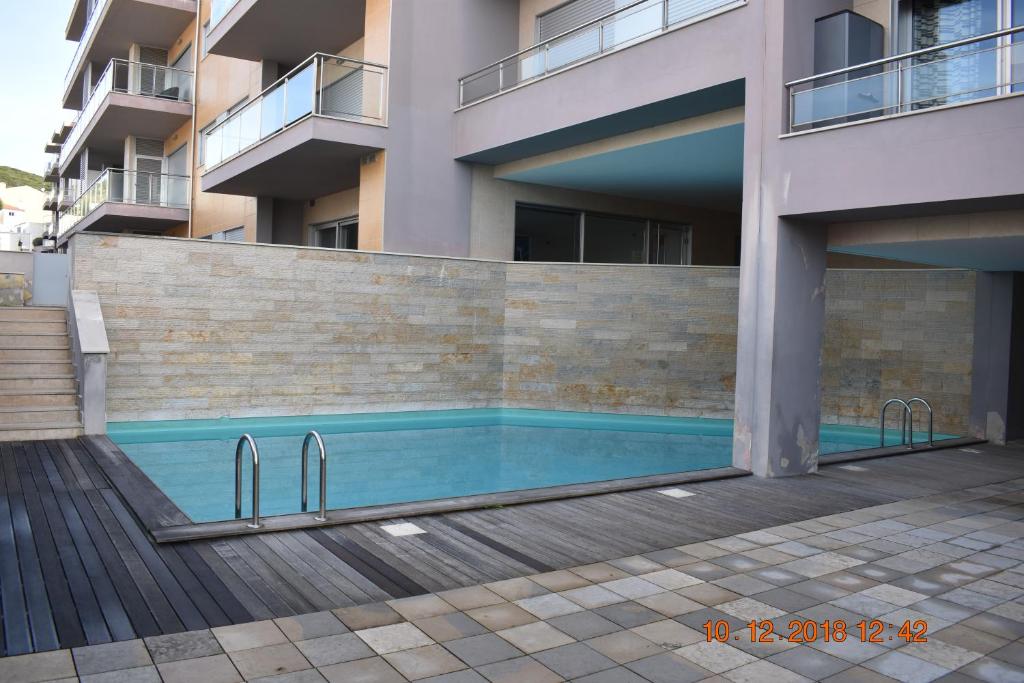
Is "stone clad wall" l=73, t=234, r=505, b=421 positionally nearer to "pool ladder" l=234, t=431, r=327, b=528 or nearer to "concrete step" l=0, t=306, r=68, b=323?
"concrete step" l=0, t=306, r=68, b=323

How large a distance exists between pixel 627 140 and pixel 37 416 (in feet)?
30.5

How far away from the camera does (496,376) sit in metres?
14.5

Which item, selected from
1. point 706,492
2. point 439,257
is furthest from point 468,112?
point 706,492

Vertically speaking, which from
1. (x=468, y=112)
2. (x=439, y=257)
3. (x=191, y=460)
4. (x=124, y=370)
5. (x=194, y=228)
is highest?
(x=468, y=112)

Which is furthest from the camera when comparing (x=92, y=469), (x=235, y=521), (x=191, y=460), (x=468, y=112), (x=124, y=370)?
(x=468, y=112)

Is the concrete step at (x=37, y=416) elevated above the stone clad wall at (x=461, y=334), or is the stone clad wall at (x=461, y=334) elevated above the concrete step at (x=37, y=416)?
the stone clad wall at (x=461, y=334)

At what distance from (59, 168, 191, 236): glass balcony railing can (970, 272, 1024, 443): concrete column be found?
20319 millimetres

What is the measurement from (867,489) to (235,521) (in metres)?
6.30

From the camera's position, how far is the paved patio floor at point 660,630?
12.2 feet

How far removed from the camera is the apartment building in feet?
25.6

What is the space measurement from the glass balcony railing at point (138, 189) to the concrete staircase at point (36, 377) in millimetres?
11220

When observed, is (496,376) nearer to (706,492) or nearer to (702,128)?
(702,128)

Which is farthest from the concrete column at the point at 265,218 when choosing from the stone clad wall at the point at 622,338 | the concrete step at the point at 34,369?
the concrete step at the point at 34,369

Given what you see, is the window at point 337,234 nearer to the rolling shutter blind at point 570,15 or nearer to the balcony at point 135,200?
the rolling shutter blind at point 570,15
